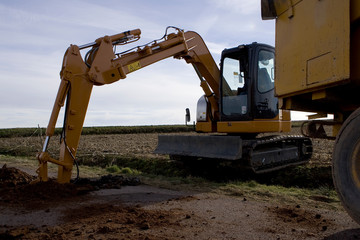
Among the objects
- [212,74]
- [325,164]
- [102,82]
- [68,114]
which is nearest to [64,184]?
[68,114]

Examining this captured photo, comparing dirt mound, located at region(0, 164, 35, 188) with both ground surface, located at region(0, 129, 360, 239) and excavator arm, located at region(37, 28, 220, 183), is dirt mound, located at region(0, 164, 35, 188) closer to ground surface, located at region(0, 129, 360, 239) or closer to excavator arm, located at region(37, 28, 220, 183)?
ground surface, located at region(0, 129, 360, 239)

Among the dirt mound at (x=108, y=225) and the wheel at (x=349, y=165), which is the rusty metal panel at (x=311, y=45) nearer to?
the wheel at (x=349, y=165)

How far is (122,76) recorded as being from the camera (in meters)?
7.38

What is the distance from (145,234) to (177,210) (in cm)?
124

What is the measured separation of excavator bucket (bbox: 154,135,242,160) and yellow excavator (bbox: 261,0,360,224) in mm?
2956

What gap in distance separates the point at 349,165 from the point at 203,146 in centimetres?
517

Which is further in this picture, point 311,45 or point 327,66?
point 311,45

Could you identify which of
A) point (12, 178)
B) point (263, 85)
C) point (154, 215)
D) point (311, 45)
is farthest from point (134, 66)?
point (311, 45)

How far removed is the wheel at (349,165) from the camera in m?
3.33

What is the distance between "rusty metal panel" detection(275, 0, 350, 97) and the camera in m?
3.43

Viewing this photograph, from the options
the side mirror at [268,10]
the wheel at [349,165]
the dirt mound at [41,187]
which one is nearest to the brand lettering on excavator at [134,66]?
the dirt mound at [41,187]

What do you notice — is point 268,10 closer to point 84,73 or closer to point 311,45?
point 311,45

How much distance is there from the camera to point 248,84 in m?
7.99

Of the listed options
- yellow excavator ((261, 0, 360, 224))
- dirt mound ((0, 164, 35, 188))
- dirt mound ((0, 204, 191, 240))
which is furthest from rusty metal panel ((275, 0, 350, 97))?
dirt mound ((0, 164, 35, 188))
